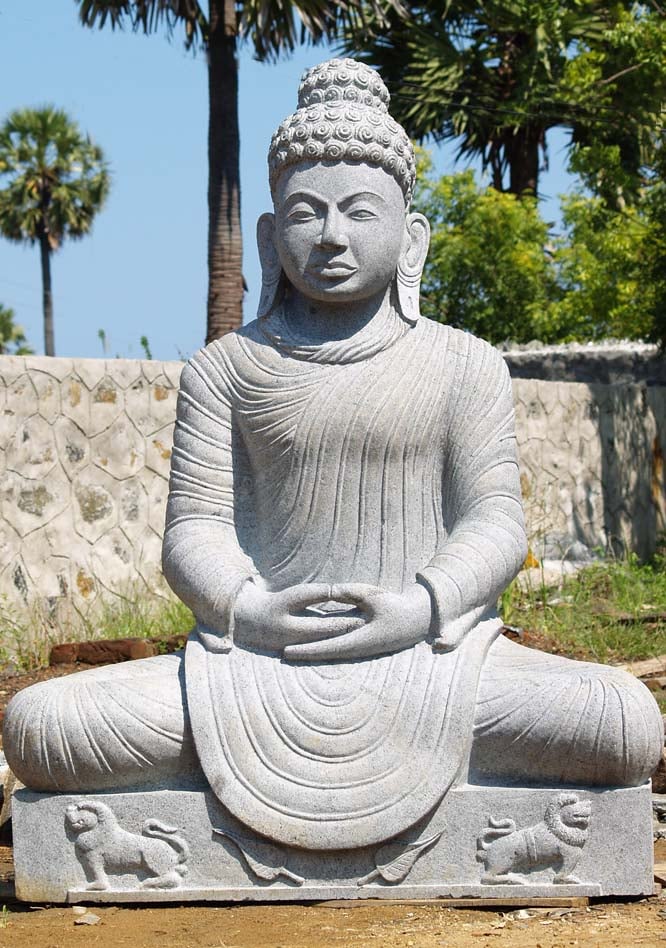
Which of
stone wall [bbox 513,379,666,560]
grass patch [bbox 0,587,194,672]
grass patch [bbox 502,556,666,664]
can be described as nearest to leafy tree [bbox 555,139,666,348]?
stone wall [bbox 513,379,666,560]

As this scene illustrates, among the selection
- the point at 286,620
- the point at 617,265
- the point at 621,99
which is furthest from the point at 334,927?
the point at 617,265

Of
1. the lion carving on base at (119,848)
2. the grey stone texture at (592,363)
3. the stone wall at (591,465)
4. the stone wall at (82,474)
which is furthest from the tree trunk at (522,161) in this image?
the lion carving on base at (119,848)

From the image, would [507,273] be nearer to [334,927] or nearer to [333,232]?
[333,232]

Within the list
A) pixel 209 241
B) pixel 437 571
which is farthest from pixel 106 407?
pixel 437 571

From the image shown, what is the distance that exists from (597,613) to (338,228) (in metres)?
5.17

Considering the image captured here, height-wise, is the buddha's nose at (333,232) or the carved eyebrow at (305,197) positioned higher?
the carved eyebrow at (305,197)

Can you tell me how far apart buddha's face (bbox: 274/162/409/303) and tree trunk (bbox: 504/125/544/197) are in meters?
15.2

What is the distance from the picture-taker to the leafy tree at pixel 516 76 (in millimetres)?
15062

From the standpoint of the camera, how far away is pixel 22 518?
839cm

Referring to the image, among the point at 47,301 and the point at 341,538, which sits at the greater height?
the point at 47,301

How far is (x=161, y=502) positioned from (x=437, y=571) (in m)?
5.18

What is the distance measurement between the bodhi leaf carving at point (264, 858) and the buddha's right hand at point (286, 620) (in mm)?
540

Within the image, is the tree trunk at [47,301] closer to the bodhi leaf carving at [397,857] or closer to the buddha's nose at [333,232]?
the buddha's nose at [333,232]

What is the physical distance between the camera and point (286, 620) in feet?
13.4
